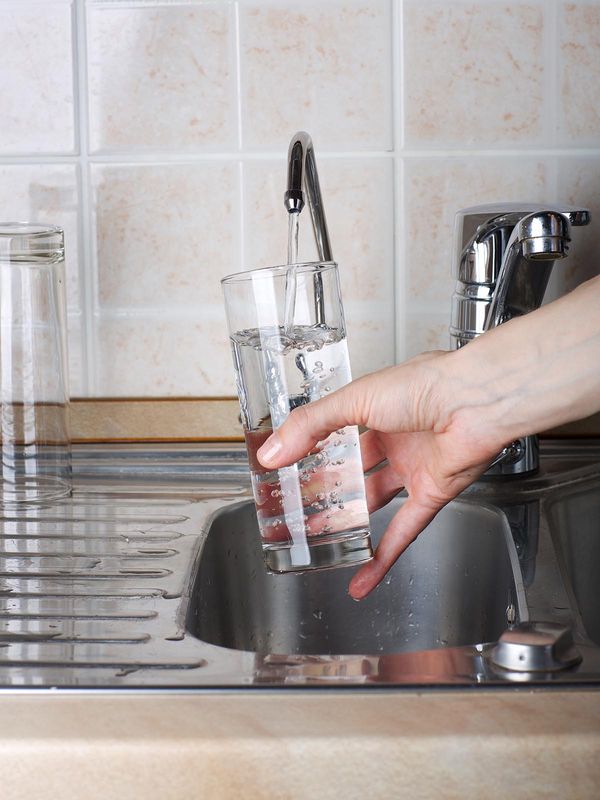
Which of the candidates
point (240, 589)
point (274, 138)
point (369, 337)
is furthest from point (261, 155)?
point (240, 589)

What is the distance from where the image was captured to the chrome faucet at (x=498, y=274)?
2.78ft

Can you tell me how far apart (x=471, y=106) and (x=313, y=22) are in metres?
0.20

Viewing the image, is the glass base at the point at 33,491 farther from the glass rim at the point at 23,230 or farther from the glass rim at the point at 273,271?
the glass rim at the point at 273,271

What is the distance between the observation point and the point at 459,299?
912 mm

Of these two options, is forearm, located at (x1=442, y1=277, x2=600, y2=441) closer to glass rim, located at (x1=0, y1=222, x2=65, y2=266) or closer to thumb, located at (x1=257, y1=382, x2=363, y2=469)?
thumb, located at (x1=257, y1=382, x2=363, y2=469)

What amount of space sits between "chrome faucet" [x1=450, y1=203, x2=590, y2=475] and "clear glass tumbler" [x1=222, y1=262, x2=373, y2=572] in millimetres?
263

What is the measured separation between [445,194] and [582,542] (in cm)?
42

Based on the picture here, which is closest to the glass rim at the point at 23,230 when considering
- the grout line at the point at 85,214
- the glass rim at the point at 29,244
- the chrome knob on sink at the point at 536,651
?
the glass rim at the point at 29,244

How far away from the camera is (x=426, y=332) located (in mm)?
1091

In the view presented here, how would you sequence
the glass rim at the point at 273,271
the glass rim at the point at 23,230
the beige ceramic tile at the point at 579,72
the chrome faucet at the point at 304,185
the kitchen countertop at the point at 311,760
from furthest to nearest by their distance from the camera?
the beige ceramic tile at the point at 579,72 < the glass rim at the point at 23,230 < the chrome faucet at the point at 304,185 < the glass rim at the point at 273,271 < the kitchen countertop at the point at 311,760

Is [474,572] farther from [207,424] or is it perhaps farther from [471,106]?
[471,106]

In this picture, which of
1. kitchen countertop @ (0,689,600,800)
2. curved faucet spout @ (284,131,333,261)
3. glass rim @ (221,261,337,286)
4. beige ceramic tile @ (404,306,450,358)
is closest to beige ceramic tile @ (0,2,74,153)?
curved faucet spout @ (284,131,333,261)

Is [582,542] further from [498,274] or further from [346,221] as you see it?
[346,221]

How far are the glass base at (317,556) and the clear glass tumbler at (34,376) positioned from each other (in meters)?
0.36
